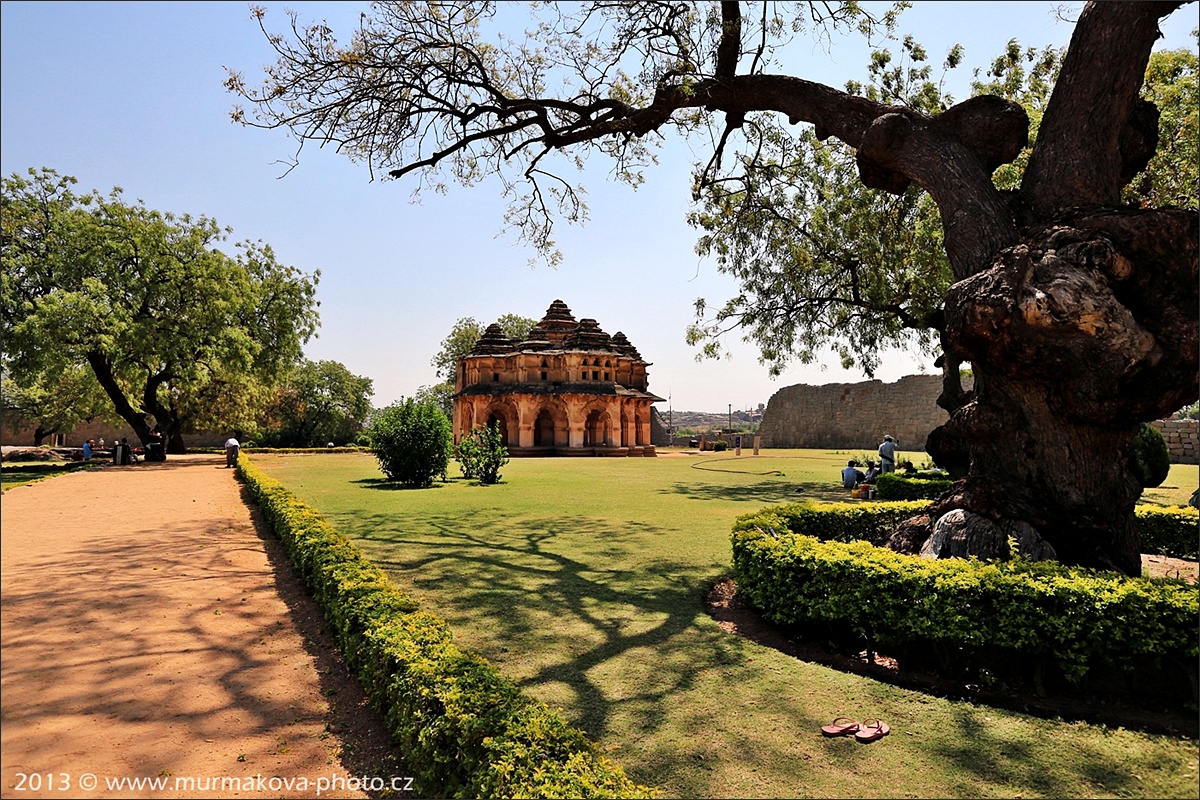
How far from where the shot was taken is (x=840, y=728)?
152 inches

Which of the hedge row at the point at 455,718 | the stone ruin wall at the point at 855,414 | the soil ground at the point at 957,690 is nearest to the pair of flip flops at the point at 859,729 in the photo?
the soil ground at the point at 957,690

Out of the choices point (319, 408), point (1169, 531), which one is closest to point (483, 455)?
point (1169, 531)

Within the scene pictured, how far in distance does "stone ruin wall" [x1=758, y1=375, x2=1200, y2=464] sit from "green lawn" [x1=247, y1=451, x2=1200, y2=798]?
2790 centimetres

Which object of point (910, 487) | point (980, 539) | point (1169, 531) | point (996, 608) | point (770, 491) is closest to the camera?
point (996, 608)

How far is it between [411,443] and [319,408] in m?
33.6

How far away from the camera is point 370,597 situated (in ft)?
17.6

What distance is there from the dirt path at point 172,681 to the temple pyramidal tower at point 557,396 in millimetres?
27577

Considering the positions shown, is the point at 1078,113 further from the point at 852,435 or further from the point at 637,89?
the point at 852,435

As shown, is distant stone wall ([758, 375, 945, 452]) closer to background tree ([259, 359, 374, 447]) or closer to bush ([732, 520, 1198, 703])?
background tree ([259, 359, 374, 447])

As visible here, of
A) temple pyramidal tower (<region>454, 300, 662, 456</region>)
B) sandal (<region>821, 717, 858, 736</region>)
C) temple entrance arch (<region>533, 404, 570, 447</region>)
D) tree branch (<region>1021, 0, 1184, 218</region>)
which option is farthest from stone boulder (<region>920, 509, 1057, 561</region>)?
temple entrance arch (<region>533, 404, 570, 447</region>)

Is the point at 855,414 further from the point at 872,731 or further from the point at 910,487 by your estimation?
the point at 872,731

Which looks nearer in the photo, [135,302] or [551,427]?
[135,302]

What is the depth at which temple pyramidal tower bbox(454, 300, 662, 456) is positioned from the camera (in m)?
36.8

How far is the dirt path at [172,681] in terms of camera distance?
3.43m
